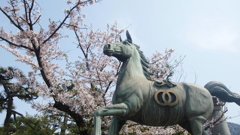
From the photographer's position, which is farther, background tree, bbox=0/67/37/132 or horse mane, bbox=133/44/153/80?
background tree, bbox=0/67/37/132

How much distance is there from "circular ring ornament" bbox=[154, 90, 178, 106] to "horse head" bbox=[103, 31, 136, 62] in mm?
833

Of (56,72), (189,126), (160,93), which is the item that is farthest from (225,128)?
(56,72)

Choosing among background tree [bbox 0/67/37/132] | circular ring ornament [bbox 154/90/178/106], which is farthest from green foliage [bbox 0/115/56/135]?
circular ring ornament [bbox 154/90/178/106]

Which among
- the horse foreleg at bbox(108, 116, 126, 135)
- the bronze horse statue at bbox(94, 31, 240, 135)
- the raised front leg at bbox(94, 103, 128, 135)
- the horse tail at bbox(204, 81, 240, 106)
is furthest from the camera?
the horse tail at bbox(204, 81, 240, 106)

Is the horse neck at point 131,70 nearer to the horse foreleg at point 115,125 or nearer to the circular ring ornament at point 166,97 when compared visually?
the circular ring ornament at point 166,97

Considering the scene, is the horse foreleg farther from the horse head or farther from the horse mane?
the horse head

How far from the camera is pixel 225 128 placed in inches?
293

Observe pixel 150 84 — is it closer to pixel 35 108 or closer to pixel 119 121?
pixel 119 121

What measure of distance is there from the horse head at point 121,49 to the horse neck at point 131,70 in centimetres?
10

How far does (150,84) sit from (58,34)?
269 inches

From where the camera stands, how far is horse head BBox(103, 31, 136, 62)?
3614mm

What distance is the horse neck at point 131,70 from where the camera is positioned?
363cm

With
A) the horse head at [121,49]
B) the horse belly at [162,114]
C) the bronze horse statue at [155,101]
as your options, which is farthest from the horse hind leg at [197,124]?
the horse head at [121,49]

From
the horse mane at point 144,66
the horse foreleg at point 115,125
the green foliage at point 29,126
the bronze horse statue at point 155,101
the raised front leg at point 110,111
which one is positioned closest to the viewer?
the raised front leg at point 110,111
